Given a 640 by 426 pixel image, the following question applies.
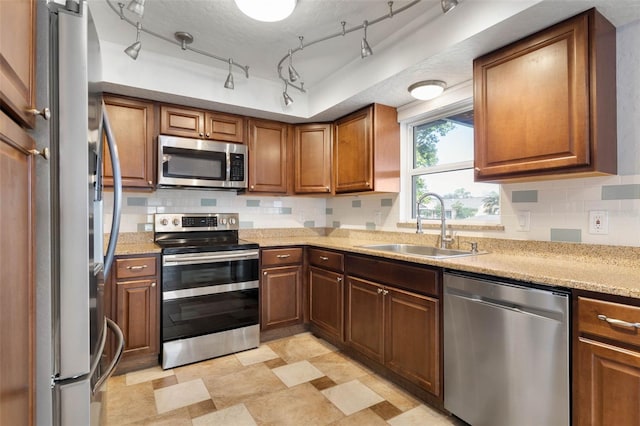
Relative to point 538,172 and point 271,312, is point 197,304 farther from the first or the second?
point 538,172

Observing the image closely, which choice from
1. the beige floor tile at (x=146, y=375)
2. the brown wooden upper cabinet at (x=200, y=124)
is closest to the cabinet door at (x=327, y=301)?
the beige floor tile at (x=146, y=375)

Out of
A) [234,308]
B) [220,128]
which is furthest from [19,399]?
[220,128]

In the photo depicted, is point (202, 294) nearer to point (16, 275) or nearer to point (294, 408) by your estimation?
point (294, 408)

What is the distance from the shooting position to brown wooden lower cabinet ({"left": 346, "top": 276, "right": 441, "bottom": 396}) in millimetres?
1927

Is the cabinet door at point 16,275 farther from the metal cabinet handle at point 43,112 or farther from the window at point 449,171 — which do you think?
the window at point 449,171

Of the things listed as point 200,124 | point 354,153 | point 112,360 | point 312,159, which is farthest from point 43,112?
point 312,159

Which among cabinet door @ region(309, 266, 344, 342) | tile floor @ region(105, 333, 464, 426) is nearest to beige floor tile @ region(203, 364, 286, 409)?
tile floor @ region(105, 333, 464, 426)

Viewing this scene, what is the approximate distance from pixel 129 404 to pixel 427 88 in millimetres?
2840

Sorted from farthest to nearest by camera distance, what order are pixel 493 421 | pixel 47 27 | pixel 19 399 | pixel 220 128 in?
pixel 220 128, pixel 493 421, pixel 47 27, pixel 19 399

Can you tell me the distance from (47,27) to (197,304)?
2.14 metres

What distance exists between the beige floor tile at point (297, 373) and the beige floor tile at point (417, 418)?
25.8 inches

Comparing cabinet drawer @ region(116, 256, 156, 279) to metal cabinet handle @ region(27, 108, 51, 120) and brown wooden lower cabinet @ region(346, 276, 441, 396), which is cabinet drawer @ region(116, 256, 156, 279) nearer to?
A: brown wooden lower cabinet @ region(346, 276, 441, 396)

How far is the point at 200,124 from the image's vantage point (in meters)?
2.98

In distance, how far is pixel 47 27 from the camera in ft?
2.81
